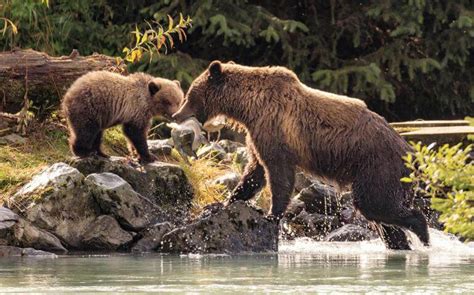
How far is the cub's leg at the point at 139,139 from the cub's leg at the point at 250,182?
100cm

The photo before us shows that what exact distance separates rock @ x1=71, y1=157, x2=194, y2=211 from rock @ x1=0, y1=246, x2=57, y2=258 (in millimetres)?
1386

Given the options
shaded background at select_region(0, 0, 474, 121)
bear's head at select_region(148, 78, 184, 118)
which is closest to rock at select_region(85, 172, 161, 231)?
bear's head at select_region(148, 78, 184, 118)

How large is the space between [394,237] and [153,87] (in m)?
2.75

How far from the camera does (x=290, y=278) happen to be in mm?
8102

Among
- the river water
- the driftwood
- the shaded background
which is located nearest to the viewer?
the river water

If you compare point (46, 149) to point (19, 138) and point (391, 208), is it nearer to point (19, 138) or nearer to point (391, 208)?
point (19, 138)

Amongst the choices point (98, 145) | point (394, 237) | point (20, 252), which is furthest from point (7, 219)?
point (394, 237)

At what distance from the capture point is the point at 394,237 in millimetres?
10922

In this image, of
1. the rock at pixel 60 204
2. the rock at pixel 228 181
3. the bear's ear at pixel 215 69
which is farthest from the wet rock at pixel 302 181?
the rock at pixel 60 204

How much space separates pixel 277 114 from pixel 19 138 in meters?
3.29

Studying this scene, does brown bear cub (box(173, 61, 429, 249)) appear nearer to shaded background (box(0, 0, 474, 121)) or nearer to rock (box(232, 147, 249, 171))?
rock (box(232, 147, 249, 171))

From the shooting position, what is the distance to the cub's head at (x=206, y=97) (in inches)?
432

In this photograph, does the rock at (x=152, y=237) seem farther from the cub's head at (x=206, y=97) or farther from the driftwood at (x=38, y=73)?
the driftwood at (x=38, y=73)

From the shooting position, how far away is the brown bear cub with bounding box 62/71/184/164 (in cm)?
1094
